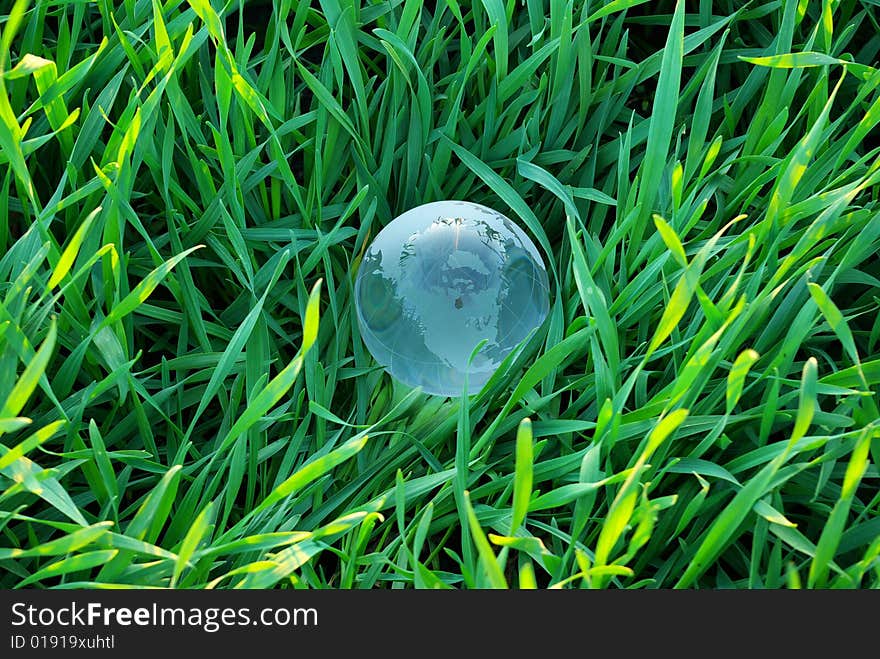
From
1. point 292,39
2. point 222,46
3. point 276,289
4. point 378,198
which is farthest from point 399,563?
point 292,39

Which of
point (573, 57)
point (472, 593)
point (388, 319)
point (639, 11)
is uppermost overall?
point (639, 11)

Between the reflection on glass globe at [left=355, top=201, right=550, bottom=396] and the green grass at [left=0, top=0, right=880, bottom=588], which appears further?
the reflection on glass globe at [left=355, top=201, right=550, bottom=396]

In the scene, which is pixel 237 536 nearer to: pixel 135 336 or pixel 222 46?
pixel 135 336

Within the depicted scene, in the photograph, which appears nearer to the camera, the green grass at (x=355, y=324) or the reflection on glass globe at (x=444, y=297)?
the green grass at (x=355, y=324)

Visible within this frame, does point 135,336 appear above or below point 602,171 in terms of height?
below
